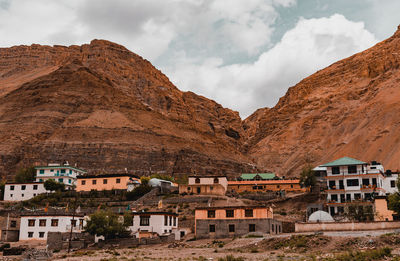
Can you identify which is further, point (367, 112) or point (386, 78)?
point (386, 78)

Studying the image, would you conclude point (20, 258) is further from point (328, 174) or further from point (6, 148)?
point (6, 148)

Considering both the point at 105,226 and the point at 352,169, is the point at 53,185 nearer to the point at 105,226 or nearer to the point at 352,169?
the point at 105,226

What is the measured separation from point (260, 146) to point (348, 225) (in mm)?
147046

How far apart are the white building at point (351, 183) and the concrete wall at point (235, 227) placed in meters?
14.7

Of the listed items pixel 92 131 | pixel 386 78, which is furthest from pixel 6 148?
pixel 386 78

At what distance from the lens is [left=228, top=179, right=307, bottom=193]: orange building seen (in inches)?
3802

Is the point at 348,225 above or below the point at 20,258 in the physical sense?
above

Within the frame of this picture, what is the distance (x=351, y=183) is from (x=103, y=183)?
4206 cm

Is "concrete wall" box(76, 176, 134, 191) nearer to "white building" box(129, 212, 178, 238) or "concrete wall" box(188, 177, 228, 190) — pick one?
"concrete wall" box(188, 177, 228, 190)

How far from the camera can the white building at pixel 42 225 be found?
6359 cm

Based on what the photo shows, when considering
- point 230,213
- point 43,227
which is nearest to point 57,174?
point 43,227

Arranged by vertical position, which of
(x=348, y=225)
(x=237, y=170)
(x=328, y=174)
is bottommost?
(x=348, y=225)

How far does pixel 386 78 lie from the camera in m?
180

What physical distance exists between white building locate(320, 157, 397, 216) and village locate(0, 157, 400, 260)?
5.2 inches
